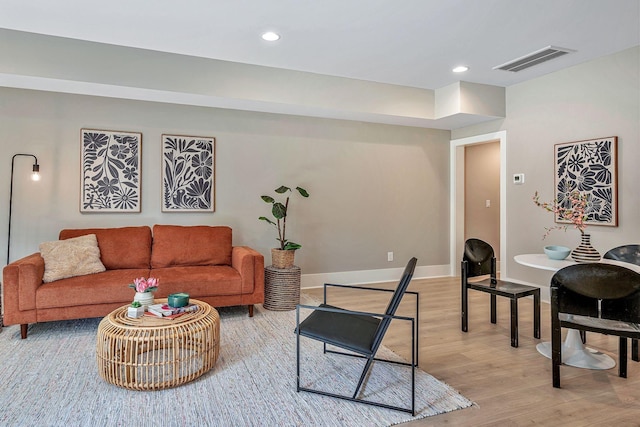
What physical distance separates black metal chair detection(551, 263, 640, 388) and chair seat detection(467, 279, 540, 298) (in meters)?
0.52

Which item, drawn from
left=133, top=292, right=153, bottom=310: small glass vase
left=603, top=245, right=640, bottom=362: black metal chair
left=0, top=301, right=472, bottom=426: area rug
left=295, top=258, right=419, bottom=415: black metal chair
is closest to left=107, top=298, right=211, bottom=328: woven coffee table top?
left=133, top=292, right=153, bottom=310: small glass vase

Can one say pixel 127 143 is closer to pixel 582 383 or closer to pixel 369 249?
pixel 369 249

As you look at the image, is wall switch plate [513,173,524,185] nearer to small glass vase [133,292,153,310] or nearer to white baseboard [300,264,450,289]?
white baseboard [300,264,450,289]

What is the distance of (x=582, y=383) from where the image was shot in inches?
99.0

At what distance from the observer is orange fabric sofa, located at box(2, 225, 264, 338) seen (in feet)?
10.3

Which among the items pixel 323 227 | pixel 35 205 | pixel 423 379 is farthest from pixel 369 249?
pixel 35 205

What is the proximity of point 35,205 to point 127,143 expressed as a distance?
3.60 feet

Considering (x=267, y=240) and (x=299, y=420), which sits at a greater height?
(x=267, y=240)

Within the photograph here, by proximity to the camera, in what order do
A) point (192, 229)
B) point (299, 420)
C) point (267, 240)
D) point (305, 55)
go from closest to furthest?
point (299, 420) → point (305, 55) → point (192, 229) → point (267, 240)

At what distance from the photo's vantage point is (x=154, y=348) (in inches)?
97.3

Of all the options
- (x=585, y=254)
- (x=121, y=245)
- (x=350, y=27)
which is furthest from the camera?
(x=121, y=245)

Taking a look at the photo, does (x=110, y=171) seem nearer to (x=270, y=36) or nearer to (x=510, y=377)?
(x=270, y=36)

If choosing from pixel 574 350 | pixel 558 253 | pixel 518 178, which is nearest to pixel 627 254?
pixel 558 253

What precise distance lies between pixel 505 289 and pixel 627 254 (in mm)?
993
